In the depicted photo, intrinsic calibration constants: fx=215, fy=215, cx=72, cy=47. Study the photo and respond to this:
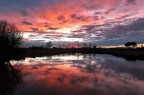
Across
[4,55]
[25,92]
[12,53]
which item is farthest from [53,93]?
[12,53]

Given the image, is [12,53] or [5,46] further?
[12,53]

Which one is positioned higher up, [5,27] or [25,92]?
[5,27]

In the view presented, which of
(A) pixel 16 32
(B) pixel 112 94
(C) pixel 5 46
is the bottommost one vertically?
(B) pixel 112 94

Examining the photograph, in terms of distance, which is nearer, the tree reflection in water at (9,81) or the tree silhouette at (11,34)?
the tree reflection in water at (9,81)

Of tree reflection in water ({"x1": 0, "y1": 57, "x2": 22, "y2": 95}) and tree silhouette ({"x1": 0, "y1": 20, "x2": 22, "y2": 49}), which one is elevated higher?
tree silhouette ({"x1": 0, "y1": 20, "x2": 22, "y2": 49})

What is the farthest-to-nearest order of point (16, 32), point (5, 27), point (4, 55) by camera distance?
point (16, 32), point (5, 27), point (4, 55)

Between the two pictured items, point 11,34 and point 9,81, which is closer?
point 9,81

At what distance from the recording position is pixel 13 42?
85.6m

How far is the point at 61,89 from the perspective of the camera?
69.0 ft

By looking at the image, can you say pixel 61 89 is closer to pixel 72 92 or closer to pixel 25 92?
pixel 72 92

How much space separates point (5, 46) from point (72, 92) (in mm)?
54779

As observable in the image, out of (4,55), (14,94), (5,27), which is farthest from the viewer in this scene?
(5,27)

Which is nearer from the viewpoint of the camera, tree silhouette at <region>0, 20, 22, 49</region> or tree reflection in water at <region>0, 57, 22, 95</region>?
tree reflection in water at <region>0, 57, 22, 95</region>

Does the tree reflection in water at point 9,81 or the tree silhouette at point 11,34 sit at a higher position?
the tree silhouette at point 11,34
